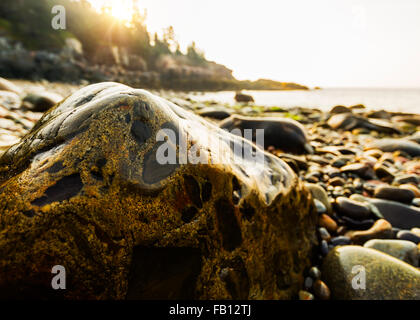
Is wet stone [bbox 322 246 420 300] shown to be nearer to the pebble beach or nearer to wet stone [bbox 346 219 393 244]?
the pebble beach

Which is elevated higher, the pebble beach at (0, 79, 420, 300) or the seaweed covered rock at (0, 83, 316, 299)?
the seaweed covered rock at (0, 83, 316, 299)

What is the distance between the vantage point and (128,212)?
977 millimetres

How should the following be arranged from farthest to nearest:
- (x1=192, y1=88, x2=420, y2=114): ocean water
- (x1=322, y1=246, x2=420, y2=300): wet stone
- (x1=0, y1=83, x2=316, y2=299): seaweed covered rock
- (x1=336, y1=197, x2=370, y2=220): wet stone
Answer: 1. (x1=192, y1=88, x2=420, y2=114): ocean water
2. (x1=336, y1=197, x2=370, y2=220): wet stone
3. (x1=322, y1=246, x2=420, y2=300): wet stone
4. (x1=0, y1=83, x2=316, y2=299): seaweed covered rock

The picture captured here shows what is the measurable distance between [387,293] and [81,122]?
2.11 metres

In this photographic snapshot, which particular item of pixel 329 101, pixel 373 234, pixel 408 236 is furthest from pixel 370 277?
pixel 329 101

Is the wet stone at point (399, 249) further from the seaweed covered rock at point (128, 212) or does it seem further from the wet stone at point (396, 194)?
the seaweed covered rock at point (128, 212)

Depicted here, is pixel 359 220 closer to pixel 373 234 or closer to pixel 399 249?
Result: pixel 373 234

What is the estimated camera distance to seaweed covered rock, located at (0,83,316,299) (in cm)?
89

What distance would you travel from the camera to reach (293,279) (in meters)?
1.60

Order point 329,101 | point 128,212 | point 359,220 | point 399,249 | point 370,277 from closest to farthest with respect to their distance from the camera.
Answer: point 128,212
point 370,277
point 399,249
point 359,220
point 329,101

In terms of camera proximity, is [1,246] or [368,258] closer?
[1,246]

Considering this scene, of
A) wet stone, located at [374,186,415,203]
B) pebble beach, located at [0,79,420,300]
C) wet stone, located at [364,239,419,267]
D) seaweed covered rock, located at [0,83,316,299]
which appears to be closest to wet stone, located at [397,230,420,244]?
pebble beach, located at [0,79,420,300]
